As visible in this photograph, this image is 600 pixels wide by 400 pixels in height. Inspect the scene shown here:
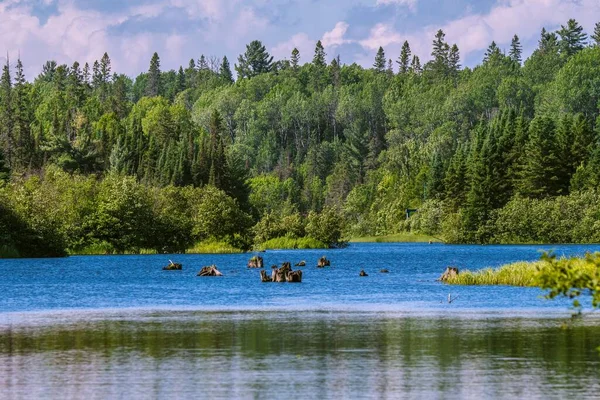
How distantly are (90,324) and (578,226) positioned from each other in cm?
13696

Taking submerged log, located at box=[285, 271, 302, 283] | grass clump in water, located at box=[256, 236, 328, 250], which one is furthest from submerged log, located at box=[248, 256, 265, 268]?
grass clump in water, located at box=[256, 236, 328, 250]

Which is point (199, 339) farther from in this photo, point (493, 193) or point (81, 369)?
point (493, 193)

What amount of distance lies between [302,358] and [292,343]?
4.30m

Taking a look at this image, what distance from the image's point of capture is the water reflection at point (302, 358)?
29531 mm

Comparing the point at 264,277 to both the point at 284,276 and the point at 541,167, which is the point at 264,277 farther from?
the point at 541,167

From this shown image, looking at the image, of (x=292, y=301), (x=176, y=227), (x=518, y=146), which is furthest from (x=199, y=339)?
(x=518, y=146)

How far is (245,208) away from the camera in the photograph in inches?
7441

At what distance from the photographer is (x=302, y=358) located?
36.1 meters

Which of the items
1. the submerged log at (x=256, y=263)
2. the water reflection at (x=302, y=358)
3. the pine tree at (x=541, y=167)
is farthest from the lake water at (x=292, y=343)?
the pine tree at (x=541, y=167)

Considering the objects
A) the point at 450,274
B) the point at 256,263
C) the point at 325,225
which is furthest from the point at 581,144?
the point at 450,274

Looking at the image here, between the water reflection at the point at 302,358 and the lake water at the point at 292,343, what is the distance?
42mm

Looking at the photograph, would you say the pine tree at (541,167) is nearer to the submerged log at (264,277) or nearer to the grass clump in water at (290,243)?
the grass clump in water at (290,243)

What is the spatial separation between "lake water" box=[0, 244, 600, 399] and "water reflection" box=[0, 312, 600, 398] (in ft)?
0.14

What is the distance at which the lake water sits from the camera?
30.0 m
